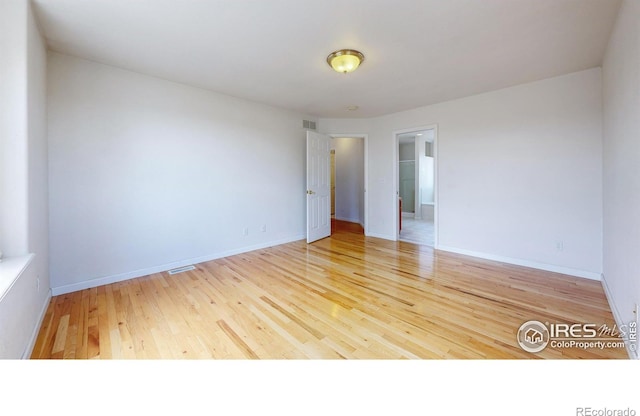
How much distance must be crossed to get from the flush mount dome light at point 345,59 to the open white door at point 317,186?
2014 mm

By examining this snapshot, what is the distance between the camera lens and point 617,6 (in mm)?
1825

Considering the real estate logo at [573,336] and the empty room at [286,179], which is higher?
the empty room at [286,179]

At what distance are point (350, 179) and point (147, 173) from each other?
4917mm

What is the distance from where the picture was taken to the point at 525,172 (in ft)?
10.7

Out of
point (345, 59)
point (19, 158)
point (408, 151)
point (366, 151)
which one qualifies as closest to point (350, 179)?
point (366, 151)

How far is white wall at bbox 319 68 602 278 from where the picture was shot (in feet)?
9.39

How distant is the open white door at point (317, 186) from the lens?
15.2 ft

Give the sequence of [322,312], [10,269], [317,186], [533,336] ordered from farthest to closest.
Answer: [317,186], [322,312], [533,336], [10,269]

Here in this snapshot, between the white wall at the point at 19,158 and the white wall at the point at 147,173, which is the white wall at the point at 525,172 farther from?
the white wall at the point at 19,158

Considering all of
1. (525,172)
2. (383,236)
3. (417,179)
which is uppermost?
(417,179)

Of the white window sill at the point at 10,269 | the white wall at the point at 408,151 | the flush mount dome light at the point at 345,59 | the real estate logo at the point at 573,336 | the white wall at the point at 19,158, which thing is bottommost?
the real estate logo at the point at 573,336

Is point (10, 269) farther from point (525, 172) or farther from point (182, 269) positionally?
point (525, 172)

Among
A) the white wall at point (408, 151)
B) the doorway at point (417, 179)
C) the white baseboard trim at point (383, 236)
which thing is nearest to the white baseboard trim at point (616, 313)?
the white baseboard trim at point (383, 236)
